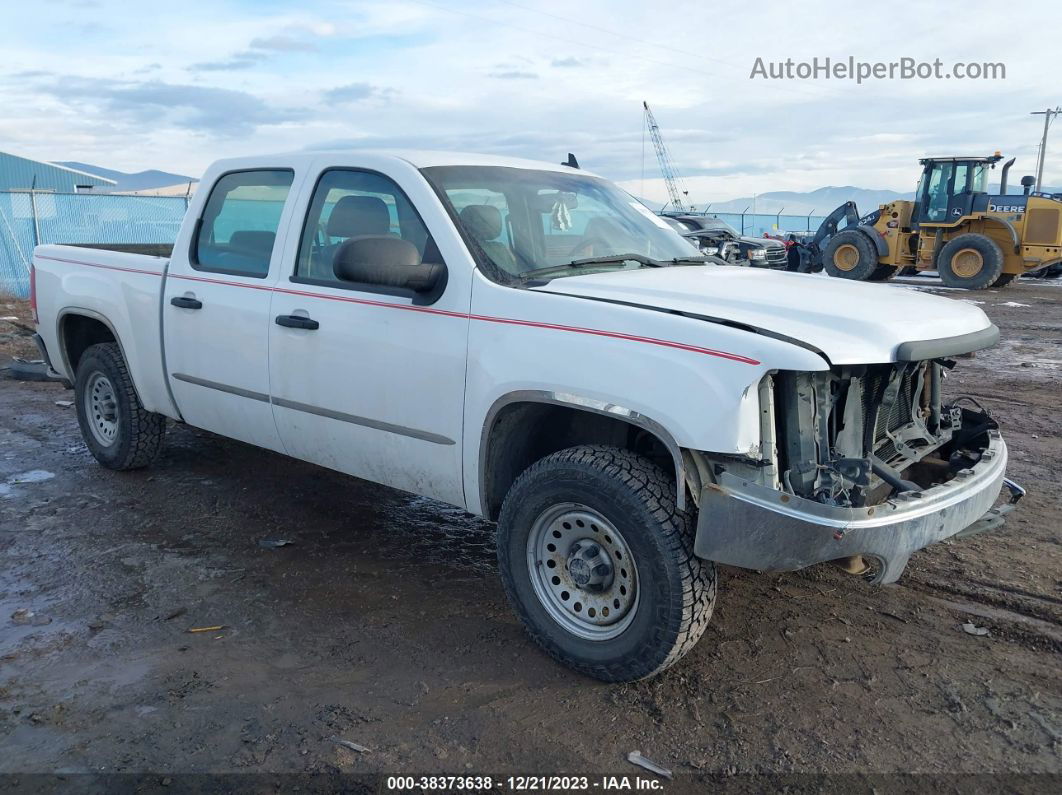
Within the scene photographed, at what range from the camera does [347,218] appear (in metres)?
4.29

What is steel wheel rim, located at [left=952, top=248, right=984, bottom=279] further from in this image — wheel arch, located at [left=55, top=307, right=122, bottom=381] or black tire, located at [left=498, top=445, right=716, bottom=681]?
black tire, located at [left=498, top=445, right=716, bottom=681]

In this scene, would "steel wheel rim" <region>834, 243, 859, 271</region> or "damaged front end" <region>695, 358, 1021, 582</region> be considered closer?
"damaged front end" <region>695, 358, 1021, 582</region>

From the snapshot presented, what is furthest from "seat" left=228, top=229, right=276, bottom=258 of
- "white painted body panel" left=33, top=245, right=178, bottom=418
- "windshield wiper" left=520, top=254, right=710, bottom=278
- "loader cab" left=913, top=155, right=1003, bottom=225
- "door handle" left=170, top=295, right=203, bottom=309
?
"loader cab" left=913, top=155, right=1003, bottom=225

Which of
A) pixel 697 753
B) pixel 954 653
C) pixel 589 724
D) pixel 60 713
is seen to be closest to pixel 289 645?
pixel 60 713

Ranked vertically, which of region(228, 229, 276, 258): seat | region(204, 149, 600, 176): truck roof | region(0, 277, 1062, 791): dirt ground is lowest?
region(0, 277, 1062, 791): dirt ground

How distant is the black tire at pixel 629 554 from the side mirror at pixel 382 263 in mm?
929

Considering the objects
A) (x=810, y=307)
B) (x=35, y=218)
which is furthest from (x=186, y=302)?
(x=35, y=218)

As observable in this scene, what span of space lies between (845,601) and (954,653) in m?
0.58

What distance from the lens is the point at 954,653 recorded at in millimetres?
3617

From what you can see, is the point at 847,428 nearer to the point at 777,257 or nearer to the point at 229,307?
the point at 229,307

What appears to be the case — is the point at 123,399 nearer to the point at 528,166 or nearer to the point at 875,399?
the point at 528,166

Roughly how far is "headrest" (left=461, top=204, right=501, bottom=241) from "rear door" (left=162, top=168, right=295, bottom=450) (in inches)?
43.4

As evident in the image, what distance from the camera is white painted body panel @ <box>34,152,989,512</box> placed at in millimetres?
3027

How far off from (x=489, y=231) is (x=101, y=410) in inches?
142
